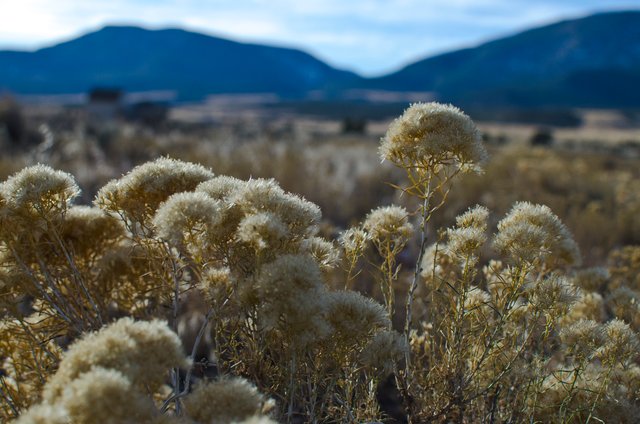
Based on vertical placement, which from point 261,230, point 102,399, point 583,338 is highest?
point 261,230

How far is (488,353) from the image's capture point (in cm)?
228

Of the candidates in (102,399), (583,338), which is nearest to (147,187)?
(102,399)

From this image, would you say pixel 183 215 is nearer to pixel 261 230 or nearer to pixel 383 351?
pixel 261 230

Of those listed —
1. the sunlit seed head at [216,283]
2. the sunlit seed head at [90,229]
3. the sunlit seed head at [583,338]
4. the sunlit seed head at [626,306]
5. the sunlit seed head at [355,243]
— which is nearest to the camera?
the sunlit seed head at [216,283]

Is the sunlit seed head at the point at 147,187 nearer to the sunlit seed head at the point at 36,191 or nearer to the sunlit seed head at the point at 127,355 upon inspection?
the sunlit seed head at the point at 36,191

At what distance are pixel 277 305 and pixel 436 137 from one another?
853mm

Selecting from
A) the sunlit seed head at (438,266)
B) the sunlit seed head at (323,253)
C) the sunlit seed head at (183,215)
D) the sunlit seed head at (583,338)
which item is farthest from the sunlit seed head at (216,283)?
the sunlit seed head at (583,338)

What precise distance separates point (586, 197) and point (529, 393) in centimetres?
1061

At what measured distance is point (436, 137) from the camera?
2.06 meters

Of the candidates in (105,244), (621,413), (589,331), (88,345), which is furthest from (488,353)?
(105,244)

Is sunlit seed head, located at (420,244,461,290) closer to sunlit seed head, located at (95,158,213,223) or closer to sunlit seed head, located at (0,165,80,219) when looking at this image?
sunlit seed head, located at (95,158,213,223)

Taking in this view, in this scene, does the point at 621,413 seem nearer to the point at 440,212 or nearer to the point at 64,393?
the point at 64,393

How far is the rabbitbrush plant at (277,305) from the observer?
1.59 m

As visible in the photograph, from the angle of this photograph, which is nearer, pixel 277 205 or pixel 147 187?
pixel 277 205
